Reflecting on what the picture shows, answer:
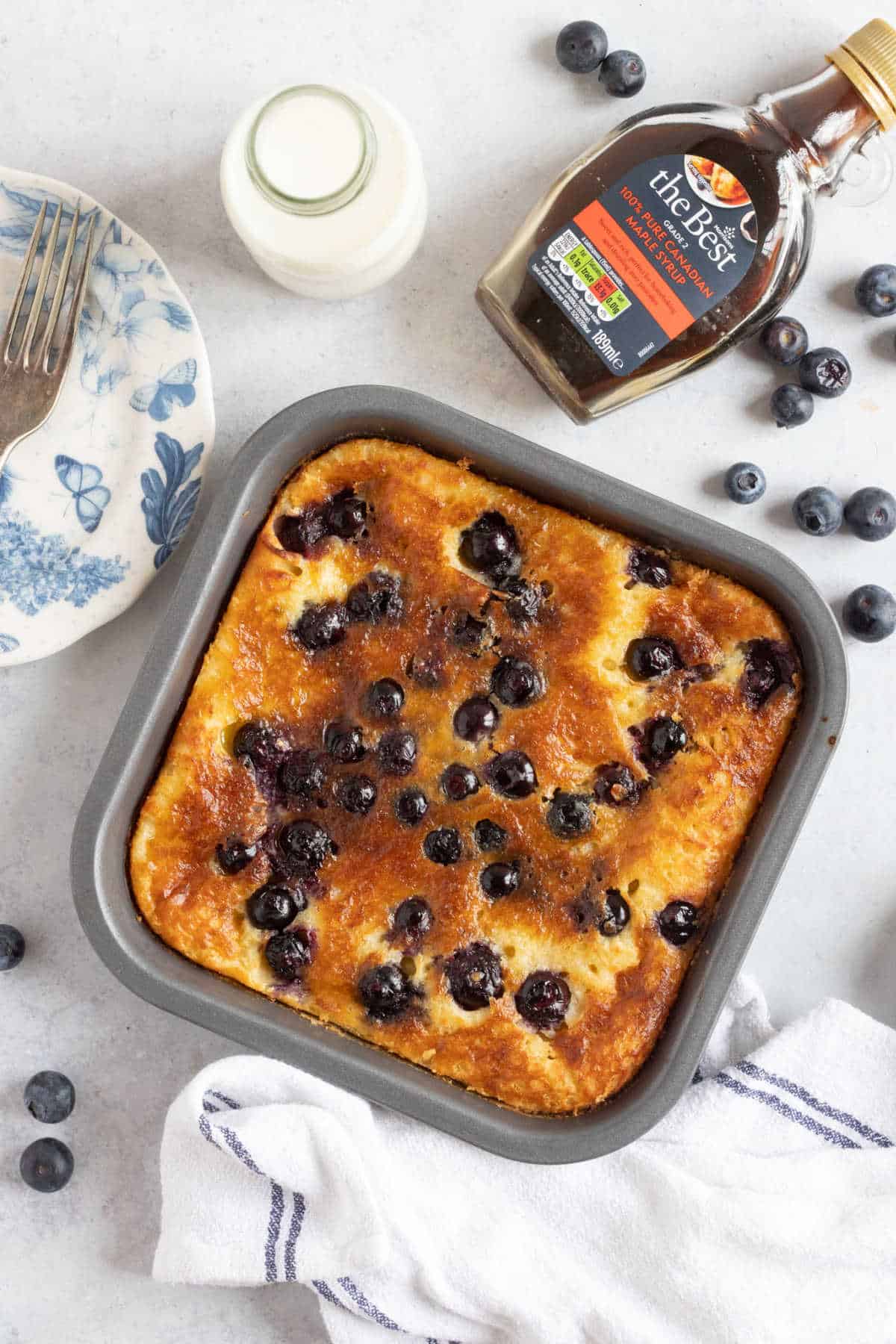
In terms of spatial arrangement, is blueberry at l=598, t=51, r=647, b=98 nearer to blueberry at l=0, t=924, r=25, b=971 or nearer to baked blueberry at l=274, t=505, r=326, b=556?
baked blueberry at l=274, t=505, r=326, b=556

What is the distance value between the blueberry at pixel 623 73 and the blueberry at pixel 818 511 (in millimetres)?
887

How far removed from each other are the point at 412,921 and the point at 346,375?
111 centimetres

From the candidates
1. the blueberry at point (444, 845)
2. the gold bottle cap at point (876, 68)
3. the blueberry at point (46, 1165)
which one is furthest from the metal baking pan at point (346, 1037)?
the gold bottle cap at point (876, 68)

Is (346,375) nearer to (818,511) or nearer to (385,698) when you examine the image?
(385,698)

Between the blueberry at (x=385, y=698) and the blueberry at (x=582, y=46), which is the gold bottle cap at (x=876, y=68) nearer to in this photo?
the blueberry at (x=582, y=46)

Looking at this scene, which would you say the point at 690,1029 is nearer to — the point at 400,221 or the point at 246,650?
the point at 246,650

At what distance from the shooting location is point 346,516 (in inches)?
79.4

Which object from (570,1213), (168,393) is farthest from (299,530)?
(570,1213)

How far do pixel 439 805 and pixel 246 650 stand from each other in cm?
44

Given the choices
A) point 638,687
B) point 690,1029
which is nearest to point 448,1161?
point 690,1029

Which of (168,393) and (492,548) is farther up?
(492,548)

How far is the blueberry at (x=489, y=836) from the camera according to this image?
2.00 meters

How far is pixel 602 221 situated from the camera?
2.06 meters

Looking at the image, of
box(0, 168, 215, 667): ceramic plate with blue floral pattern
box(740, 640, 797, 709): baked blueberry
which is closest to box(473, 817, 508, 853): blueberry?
box(740, 640, 797, 709): baked blueberry
